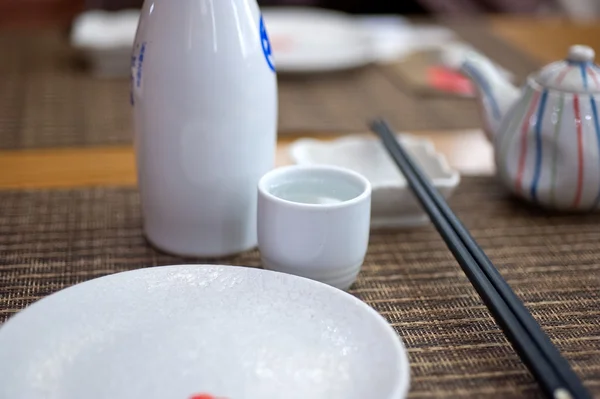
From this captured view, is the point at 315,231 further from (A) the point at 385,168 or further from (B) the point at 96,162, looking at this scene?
(B) the point at 96,162

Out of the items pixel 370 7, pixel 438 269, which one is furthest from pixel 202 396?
pixel 370 7

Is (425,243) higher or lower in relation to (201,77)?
lower

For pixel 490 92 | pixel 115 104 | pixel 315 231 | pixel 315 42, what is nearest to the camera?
pixel 315 231

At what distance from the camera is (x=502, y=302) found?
1.80 feet

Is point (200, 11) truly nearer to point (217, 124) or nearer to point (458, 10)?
point (217, 124)

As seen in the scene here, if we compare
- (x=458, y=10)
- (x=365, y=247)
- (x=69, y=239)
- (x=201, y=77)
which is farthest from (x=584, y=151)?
(x=458, y=10)

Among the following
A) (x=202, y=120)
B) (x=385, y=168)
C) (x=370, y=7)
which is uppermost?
(x=202, y=120)

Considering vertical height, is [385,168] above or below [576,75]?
below

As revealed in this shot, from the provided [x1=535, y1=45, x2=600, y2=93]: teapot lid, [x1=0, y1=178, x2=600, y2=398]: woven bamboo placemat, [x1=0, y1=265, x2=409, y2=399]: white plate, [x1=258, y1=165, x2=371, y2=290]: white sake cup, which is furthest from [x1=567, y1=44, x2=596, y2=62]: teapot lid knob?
[x1=0, y1=265, x2=409, y2=399]: white plate

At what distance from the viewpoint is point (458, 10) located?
2117 millimetres

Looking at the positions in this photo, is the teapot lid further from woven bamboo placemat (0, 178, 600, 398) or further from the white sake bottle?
the white sake bottle

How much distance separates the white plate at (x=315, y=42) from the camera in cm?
122

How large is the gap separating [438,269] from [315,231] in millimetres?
153

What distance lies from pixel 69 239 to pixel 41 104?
440 millimetres
